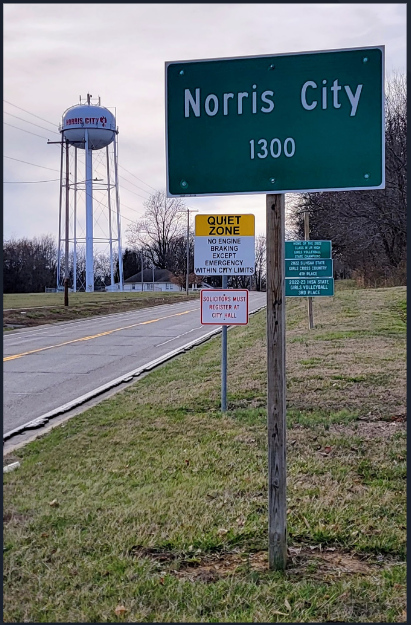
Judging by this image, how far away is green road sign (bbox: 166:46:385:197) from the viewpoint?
339 cm

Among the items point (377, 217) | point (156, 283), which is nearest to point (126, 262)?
point (156, 283)

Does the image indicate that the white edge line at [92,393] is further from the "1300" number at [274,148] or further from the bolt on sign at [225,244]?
the "1300" number at [274,148]

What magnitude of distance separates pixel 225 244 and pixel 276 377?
444cm

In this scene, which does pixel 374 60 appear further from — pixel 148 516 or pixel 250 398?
pixel 250 398

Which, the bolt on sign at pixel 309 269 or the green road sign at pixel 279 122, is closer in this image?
the green road sign at pixel 279 122

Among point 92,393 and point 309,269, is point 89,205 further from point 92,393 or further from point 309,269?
point 92,393

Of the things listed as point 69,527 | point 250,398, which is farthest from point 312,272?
point 69,527

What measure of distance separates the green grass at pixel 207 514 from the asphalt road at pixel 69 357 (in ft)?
6.20

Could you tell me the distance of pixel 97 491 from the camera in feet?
16.0

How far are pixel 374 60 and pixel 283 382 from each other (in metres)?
1.79

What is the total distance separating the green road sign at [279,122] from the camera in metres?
3.39

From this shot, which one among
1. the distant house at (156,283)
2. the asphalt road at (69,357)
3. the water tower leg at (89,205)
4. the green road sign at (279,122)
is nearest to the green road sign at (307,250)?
the asphalt road at (69,357)

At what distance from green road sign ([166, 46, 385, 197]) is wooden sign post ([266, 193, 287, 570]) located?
22 cm

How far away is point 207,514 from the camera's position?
430cm
